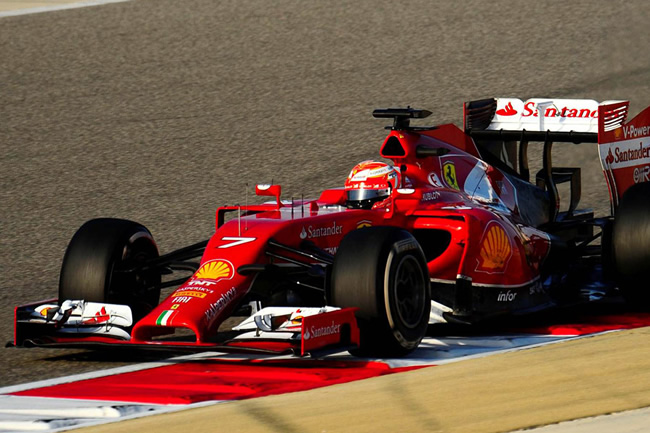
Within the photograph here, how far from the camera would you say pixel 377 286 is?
270 inches

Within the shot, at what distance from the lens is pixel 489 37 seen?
19.3m

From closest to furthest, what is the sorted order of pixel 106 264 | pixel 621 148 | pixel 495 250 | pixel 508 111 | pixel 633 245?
pixel 106 264 → pixel 495 250 → pixel 633 245 → pixel 621 148 → pixel 508 111

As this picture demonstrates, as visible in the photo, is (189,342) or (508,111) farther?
(508,111)

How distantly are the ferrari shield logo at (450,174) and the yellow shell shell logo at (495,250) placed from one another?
72cm

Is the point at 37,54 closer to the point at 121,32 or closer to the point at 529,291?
the point at 121,32

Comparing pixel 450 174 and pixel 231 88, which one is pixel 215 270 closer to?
pixel 450 174

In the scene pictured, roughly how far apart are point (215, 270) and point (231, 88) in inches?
420

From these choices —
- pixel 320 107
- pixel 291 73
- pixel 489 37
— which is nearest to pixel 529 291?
pixel 320 107

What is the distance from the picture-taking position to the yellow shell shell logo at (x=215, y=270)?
7219mm

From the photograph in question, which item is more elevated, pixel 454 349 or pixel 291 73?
pixel 291 73

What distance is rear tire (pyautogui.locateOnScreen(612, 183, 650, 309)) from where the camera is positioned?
832 centimetres

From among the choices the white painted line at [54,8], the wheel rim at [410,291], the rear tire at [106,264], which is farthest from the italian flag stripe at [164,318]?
the white painted line at [54,8]

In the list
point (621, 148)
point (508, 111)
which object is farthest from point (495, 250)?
point (508, 111)

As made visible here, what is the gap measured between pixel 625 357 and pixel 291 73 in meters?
12.0
